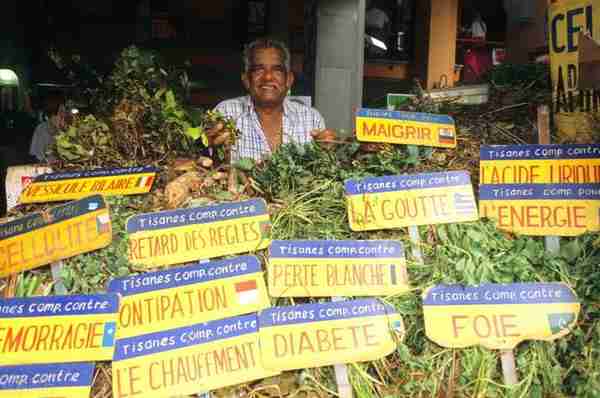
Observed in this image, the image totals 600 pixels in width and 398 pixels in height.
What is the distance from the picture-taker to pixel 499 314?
1460 mm

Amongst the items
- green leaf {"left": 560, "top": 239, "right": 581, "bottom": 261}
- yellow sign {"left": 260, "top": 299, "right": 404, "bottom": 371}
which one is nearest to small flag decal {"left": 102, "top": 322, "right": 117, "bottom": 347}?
yellow sign {"left": 260, "top": 299, "right": 404, "bottom": 371}

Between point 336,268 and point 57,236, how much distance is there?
0.92 m

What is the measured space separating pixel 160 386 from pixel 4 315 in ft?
1.72

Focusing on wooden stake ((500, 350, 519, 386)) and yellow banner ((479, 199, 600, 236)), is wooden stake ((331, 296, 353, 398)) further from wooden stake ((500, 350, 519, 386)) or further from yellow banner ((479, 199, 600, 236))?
yellow banner ((479, 199, 600, 236))

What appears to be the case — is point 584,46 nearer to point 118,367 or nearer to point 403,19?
point 118,367

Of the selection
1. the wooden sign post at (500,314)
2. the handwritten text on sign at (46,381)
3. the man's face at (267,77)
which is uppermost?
the man's face at (267,77)

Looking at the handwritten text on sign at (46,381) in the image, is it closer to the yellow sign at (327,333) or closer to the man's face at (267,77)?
the yellow sign at (327,333)

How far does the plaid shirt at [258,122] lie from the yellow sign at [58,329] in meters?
1.34

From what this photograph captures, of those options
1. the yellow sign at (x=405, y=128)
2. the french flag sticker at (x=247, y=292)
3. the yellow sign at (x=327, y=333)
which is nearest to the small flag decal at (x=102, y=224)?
the french flag sticker at (x=247, y=292)

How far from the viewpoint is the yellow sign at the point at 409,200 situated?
1604mm

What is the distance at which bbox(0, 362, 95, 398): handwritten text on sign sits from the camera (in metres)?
1.37

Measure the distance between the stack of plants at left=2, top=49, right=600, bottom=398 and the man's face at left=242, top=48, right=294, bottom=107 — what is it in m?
0.73

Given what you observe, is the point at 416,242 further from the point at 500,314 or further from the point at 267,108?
the point at 267,108

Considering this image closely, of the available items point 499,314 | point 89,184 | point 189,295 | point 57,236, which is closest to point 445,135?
point 499,314
